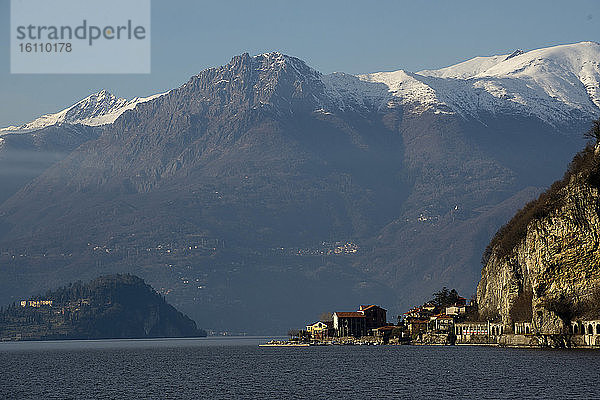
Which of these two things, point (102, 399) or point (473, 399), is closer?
point (473, 399)

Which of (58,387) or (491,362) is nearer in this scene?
(58,387)

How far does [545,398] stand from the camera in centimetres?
12556

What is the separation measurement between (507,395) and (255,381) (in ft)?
148

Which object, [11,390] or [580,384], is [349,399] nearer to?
[580,384]

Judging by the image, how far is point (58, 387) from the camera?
15662 cm

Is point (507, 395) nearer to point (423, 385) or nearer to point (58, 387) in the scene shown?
point (423, 385)

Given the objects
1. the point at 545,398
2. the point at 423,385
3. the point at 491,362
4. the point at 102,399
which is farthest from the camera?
the point at 491,362

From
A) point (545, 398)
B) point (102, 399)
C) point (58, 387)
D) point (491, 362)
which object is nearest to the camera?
point (545, 398)

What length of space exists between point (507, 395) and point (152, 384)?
53928 millimetres

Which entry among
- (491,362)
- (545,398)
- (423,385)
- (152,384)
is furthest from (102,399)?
(491,362)

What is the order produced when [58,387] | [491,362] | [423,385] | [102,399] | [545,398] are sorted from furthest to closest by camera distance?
[491,362] → [58,387] → [423,385] → [102,399] → [545,398]

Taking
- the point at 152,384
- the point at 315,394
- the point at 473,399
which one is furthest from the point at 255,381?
the point at 473,399

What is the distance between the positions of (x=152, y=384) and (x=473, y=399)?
52034mm

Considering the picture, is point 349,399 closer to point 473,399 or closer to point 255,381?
point 473,399
